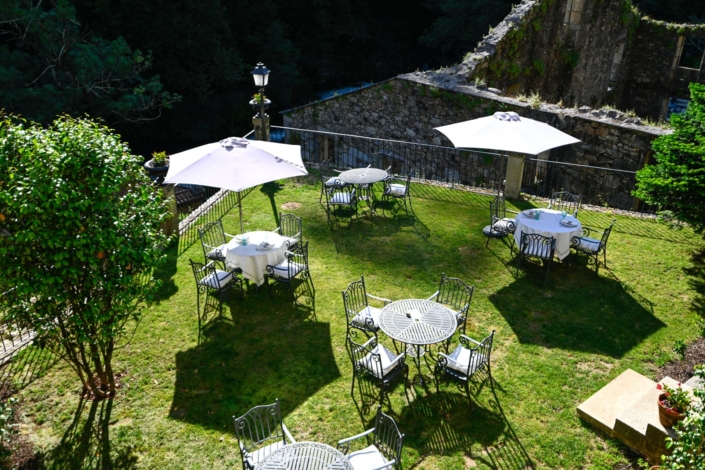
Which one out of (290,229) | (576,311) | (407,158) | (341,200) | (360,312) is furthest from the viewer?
(407,158)

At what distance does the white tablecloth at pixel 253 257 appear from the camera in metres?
8.80

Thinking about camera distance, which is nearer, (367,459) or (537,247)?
(367,459)

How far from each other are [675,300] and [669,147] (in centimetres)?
Result: 259

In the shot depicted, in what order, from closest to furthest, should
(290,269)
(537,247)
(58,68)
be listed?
(290,269) → (537,247) → (58,68)

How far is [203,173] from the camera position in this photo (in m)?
8.27

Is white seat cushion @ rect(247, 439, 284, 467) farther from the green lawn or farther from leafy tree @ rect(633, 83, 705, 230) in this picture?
leafy tree @ rect(633, 83, 705, 230)

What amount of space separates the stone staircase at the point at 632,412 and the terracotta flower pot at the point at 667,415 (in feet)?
0.23

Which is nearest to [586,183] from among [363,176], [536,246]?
[536,246]

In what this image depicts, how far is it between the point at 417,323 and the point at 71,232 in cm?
416

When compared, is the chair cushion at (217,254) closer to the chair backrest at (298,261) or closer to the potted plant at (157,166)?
the chair backrest at (298,261)

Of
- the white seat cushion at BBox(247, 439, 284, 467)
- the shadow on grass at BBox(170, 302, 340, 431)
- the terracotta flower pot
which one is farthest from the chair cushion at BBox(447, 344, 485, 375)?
the white seat cushion at BBox(247, 439, 284, 467)

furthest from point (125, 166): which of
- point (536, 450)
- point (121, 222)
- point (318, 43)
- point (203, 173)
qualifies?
point (318, 43)

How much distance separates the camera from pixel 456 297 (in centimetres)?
855

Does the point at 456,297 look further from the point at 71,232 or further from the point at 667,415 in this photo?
the point at 71,232
